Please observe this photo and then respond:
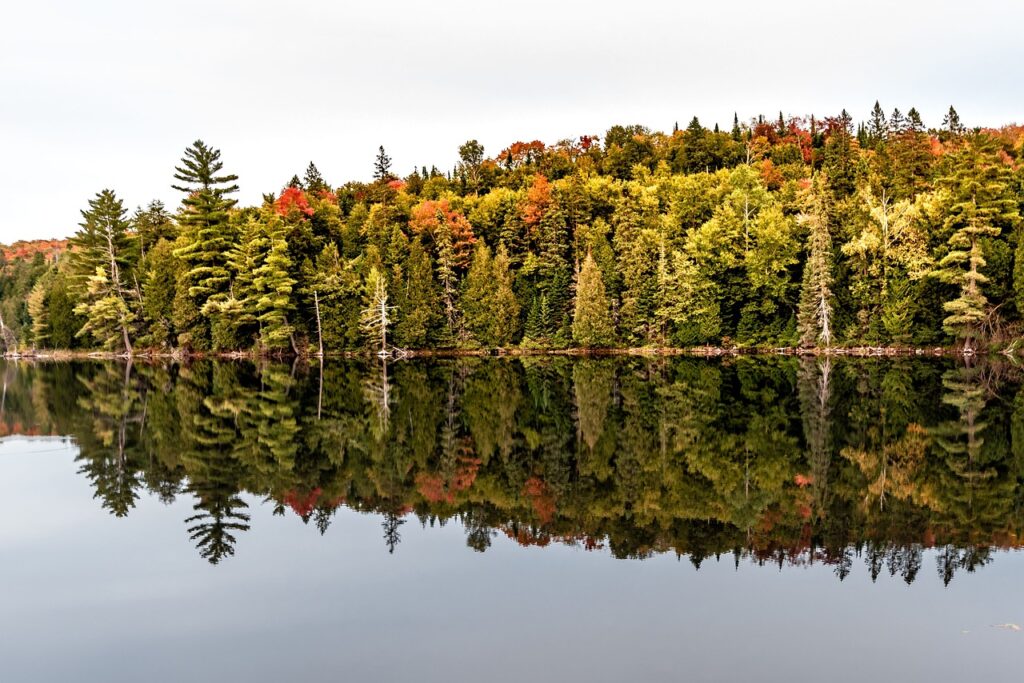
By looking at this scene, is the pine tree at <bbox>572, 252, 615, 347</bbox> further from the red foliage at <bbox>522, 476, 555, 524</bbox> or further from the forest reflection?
the red foliage at <bbox>522, 476, 555, 524</bbox>

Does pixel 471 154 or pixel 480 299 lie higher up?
pixel 471 154

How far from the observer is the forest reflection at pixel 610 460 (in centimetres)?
1120

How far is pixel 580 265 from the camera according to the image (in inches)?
2403

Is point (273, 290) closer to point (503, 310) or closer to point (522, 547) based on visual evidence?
point (503, 310)

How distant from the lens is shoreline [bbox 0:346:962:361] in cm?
4944

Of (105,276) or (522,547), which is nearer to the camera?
(522,547)

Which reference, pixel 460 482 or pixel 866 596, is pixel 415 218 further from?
pixel 866 596

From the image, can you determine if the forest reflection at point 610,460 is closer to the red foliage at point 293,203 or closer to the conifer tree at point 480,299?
the conifer tree at point 480,299

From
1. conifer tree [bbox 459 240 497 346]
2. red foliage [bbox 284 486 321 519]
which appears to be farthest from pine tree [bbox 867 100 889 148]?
red foliage [bbox 284 486 321 519]

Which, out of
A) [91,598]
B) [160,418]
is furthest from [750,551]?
[160,418]

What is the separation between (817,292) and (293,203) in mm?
42819

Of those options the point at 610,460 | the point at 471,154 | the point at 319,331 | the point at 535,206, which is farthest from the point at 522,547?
the point at 471,154

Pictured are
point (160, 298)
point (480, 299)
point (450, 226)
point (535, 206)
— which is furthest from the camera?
point (535, 206)

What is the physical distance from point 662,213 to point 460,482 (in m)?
57.5
